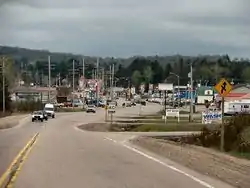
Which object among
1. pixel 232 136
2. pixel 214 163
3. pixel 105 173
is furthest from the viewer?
pixel 232 136

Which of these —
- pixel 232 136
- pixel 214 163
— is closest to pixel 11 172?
pixel 214 163

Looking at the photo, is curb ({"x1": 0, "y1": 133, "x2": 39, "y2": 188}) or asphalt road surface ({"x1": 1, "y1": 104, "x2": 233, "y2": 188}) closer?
curb ({"x1": 0, "y1": 133, "x2": 39, "y2": 188})

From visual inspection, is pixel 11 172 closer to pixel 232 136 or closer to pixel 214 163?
pixel 214 163

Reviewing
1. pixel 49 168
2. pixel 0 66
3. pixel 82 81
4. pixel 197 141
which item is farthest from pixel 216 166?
pixel 82 81

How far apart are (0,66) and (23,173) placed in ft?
323

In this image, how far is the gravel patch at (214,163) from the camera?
16.7 m

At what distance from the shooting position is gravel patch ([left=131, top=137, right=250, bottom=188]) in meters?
16.7

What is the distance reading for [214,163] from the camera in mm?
19453

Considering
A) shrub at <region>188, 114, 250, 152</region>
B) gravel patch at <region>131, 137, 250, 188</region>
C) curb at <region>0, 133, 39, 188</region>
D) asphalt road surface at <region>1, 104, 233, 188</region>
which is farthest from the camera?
shrub at <region>188, 114, 250, 152</region>

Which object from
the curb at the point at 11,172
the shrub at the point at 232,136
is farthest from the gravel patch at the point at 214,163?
the curb at the point at 11,172

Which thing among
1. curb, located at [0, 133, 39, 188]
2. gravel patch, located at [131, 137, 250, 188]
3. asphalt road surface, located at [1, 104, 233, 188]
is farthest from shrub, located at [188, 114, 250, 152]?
curb, located at [0, 133, 39, 188]

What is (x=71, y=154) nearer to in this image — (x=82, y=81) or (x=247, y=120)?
(x=247, y=120)

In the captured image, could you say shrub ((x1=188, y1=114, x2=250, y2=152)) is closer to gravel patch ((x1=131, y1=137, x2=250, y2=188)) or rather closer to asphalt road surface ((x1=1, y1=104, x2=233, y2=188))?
gravel patch ((x1=131, y1=137, x2=250, y2=188))

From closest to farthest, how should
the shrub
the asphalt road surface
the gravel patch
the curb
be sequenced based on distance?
the curb, the asphalt road surface, the gravel patch, the shrub
